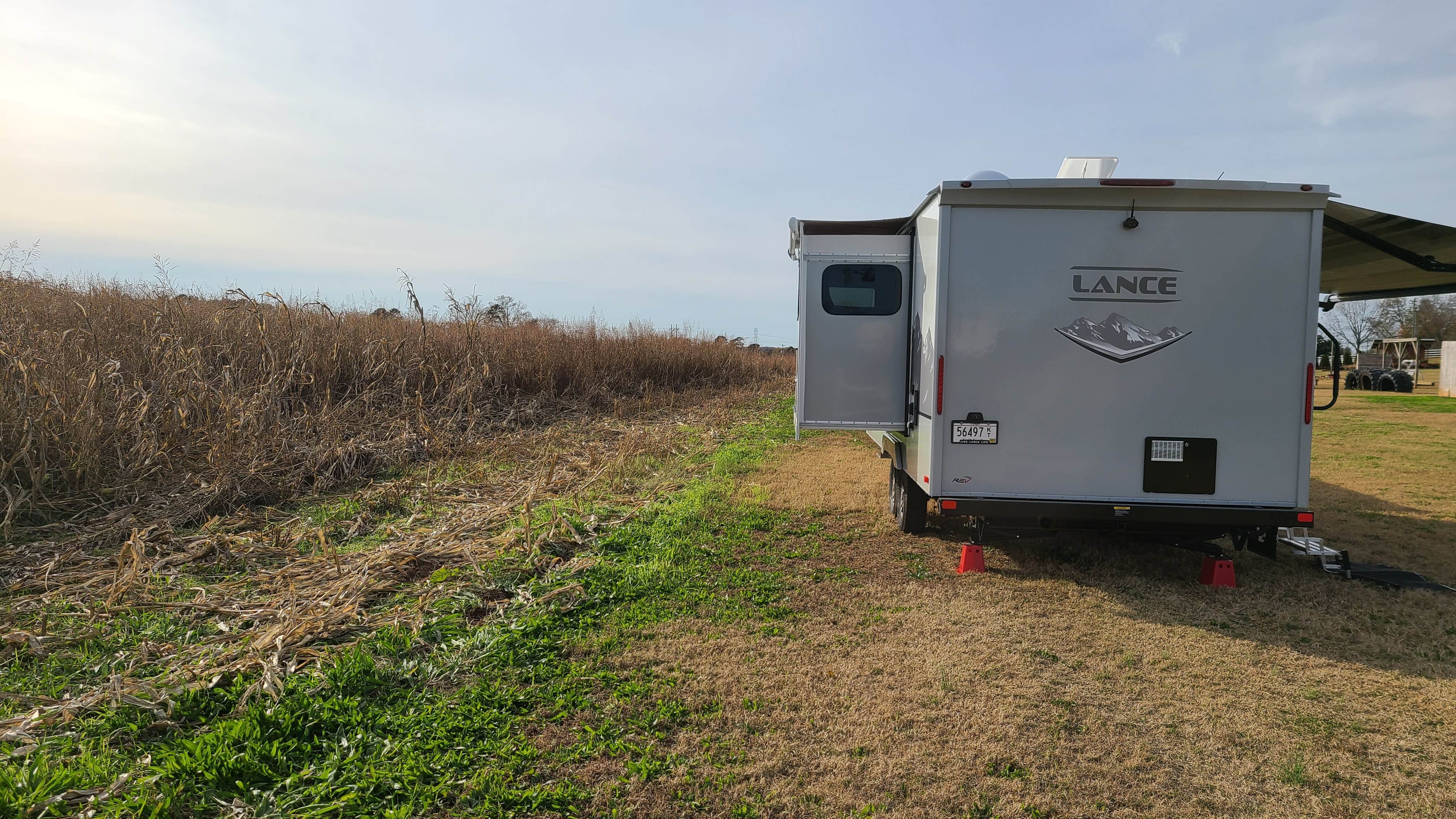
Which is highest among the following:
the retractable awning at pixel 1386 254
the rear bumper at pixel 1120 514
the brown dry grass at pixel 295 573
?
the retractable awning at pixel 1386 254

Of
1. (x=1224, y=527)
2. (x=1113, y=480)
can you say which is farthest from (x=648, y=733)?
(x=1224, y=527)

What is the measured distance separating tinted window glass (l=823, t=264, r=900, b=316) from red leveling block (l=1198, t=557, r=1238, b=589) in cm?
299

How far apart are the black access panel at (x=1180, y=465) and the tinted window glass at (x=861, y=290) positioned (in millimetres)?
2212

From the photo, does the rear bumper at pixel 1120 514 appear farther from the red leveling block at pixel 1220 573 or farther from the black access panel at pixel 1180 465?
the red leveling block at pixel 1220 573

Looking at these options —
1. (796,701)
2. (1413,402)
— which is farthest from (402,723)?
(1413,402)

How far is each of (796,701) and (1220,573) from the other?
377 centimetres

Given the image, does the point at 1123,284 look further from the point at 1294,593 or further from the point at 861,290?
the point at 1294,593

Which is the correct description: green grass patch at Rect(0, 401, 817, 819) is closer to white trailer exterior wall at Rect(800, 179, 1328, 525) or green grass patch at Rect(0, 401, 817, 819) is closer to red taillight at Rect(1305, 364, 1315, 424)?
white trailer exterior wall at Rect(800, 179, 1328, 525)

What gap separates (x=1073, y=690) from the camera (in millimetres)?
3725

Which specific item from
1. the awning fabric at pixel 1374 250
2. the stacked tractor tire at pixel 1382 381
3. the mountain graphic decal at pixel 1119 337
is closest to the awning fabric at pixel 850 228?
the awning fabric at pixel 1374 250

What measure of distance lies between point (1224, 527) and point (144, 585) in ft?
23.6

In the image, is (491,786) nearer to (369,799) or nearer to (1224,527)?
(369,799)

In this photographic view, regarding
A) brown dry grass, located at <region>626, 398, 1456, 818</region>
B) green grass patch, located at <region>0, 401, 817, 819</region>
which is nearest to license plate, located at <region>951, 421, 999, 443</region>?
brown dry grass, located at <region>626, 398, 1456, 818</region>

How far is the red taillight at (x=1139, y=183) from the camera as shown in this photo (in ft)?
16.1
